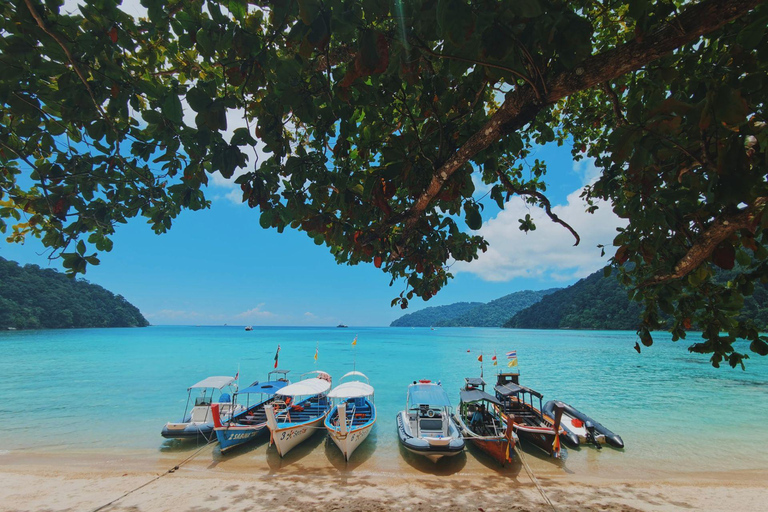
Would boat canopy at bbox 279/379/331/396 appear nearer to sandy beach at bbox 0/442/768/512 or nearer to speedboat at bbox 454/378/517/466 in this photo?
sandy beach at bbox 0/442/768/512

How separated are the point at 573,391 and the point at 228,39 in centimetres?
2322

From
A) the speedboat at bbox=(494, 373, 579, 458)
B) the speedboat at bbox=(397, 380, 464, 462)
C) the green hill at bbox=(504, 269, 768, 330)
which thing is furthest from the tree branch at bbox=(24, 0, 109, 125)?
the green hill at bbox=(504, 269, 768, 330)

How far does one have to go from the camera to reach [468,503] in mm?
6539

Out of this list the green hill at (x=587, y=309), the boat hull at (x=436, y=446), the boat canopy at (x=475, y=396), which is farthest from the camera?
the green hill at (x=587, y=309)

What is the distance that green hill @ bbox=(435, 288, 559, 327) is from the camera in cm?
16264

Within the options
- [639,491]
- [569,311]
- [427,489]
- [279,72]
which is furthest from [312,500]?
[569,311]

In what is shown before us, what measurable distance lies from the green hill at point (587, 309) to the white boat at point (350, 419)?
45821mm

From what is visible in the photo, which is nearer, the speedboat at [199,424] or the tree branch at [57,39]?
the tree branch at [57,39]

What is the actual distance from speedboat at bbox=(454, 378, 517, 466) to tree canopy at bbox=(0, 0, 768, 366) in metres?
6.77

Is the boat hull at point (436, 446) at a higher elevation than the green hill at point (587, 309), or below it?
below

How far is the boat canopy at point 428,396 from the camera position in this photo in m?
9.52

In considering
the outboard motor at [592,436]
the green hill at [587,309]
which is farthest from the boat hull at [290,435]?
the green hill at [587,309]

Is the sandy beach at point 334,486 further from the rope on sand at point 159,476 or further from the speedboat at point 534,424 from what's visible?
the speedboat at point 534,424

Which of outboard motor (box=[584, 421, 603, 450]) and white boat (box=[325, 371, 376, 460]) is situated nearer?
→ white boat (box=[325, 371, 376, 460])
